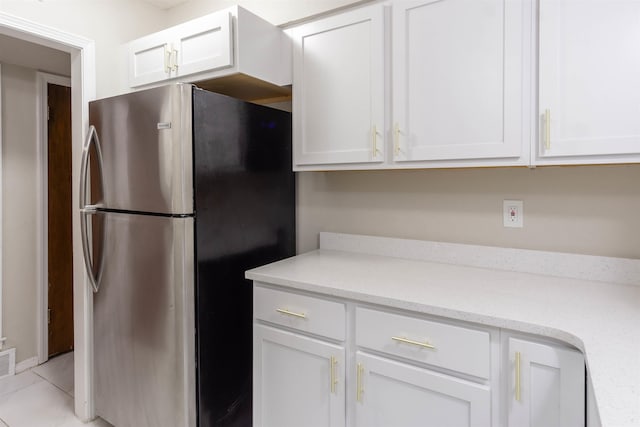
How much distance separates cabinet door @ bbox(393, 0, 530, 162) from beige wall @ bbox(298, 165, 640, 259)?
292 mm

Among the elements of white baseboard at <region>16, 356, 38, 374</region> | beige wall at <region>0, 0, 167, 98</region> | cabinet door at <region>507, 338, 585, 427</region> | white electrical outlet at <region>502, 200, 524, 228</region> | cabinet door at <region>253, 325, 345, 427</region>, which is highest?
beige wall at <region>0, 0, 167, 98</region>

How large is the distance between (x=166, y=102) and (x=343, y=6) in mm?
950

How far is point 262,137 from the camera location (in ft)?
5.96

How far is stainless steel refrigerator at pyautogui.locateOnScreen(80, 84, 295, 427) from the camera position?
Answer: 150 cm

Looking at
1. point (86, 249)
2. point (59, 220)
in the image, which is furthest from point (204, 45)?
point (59, 220)

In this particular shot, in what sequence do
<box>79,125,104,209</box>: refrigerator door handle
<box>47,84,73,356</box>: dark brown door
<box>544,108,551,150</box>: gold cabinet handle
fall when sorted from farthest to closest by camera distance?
<box>47,84,73,356</box>: dark brown door → <box>79,125,104,209</box>: refrigerator door handle → <box>544,108,551,150</box>: gold cabinet handle

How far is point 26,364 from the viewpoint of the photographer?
2.63 metres

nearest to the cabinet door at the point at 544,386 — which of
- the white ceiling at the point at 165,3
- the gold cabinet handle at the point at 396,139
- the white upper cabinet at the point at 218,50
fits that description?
the gold cabinet handle at the point at 396,139

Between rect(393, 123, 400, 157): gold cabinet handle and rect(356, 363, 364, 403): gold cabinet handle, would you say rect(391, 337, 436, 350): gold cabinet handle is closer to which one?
rect(356, 363, 364, 403): gold cabinet handle

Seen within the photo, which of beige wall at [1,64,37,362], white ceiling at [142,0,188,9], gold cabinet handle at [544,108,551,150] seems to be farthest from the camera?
beige wall at [1,64,37,362]

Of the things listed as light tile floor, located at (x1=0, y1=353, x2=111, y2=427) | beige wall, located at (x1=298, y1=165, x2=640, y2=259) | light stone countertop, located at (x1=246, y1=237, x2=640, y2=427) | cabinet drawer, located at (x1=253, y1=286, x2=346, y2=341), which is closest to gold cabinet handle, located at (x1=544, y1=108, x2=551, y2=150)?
beige wall, located at (x1=298, y1=165, x2=640, y2=259)

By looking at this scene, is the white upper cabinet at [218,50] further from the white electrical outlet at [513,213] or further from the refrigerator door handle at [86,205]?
the white electrical outlet at [513,213]

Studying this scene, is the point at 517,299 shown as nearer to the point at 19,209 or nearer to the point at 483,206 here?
the point at 483,206

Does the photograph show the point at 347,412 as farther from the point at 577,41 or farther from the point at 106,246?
the point at 577,41
